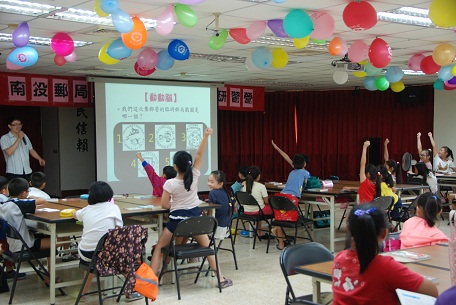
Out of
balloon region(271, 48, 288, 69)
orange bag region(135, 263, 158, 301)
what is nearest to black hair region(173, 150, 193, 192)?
orange bag region(135, 263, 158, 301)

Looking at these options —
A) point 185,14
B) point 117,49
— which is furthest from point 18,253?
point 185,14

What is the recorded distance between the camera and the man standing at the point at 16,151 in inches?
338

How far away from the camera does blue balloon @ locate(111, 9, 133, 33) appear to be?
4441mm

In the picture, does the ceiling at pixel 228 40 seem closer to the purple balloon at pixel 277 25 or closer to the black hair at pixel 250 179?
the purple balloon at pixel 277 25

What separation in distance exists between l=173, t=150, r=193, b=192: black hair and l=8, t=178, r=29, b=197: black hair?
1.38 m

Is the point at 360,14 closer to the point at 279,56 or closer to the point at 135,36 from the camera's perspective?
the point at 135,36

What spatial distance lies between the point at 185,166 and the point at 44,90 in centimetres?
504

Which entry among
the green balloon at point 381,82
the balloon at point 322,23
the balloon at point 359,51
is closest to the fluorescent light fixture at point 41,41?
the balloon at point 322,23

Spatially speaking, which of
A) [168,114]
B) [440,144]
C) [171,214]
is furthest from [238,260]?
[440,144]

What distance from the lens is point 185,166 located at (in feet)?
17.0

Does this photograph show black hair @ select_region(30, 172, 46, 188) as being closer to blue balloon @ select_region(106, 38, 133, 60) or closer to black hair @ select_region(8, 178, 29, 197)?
black hair @ select_region(8, 178, 29, 197)

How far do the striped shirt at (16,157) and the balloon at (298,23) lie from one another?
536cm

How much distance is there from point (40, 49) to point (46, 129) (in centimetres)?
496

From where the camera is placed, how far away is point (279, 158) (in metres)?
13.8
